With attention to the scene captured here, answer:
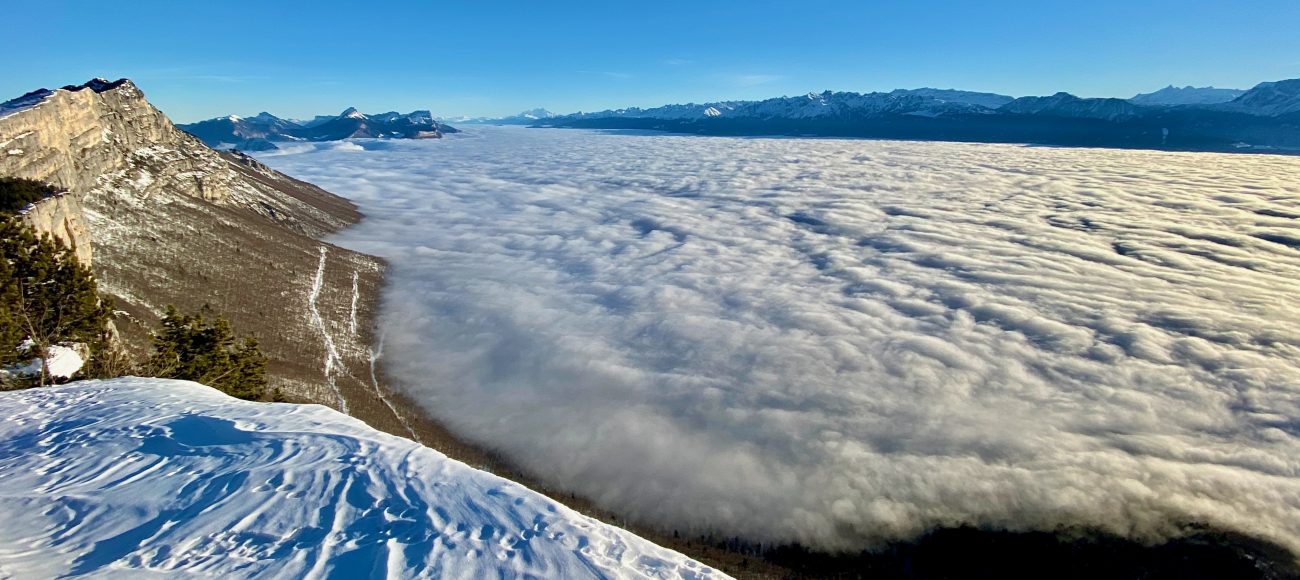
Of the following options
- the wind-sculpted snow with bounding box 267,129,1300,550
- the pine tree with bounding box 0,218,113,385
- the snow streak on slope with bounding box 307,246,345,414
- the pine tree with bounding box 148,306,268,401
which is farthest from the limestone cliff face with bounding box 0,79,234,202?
the pine tree with bounding box 148,306,268,401

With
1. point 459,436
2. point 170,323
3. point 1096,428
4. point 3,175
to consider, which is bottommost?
point 459,436

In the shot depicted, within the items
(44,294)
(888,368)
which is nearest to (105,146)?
(44,294)

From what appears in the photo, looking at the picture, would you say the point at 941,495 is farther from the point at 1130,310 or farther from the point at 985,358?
the point at 1130,310

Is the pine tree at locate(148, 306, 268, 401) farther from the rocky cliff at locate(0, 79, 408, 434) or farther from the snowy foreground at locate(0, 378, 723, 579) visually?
the rocky cliff at locate(0, 79, 408, 434)

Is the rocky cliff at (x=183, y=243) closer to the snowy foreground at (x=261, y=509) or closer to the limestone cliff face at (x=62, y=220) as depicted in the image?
the limestone cliff face at (x=62, y=220)

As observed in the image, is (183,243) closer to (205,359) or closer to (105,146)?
(105,146)

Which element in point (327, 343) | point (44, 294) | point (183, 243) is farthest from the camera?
point (183, 243)

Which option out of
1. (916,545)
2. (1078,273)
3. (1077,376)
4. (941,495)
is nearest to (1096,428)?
(1077,376)
